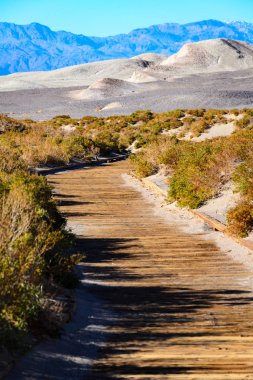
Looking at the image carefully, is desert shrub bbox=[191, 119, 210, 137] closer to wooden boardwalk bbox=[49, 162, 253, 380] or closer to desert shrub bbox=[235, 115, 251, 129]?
desert shrub bbox=[235, 115, 251, 129]

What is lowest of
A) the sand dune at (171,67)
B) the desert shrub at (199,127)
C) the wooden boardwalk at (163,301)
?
the wooden boardwalk at (163,301)

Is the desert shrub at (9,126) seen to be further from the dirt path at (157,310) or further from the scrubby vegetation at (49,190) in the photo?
the dirt path at (157,310)

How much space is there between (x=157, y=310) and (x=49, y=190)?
5.43m

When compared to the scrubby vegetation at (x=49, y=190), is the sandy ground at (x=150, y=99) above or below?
above

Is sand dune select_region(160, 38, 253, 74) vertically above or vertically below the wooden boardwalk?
above

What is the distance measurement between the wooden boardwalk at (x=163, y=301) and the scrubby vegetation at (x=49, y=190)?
0.85m

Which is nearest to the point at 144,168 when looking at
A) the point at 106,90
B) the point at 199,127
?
the point at 199,127

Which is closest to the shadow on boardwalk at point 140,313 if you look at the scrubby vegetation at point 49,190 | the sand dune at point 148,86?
the scrubby vegetation at point 49,190

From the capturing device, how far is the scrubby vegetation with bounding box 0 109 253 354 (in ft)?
19.8

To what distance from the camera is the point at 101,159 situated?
33844 millimetres

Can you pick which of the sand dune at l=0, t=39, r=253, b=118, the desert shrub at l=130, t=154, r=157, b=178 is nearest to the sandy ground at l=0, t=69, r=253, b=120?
the sand dune at l=0, t=39, r=253, b=118

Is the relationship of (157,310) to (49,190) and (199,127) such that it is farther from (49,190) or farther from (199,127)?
(199,127)

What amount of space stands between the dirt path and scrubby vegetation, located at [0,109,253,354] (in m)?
0.62

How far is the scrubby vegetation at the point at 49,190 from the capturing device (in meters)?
6.03
